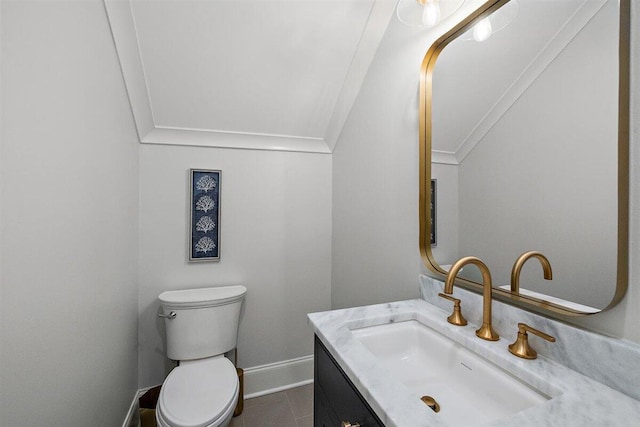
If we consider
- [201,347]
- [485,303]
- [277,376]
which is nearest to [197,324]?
[201,347]

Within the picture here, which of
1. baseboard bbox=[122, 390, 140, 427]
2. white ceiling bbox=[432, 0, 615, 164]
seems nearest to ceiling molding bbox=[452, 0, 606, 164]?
white ceiling bbox=[432, 0, 615, 164]

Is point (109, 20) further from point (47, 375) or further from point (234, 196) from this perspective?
point (47, 375)

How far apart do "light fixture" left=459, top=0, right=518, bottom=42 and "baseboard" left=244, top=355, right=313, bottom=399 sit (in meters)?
2.16

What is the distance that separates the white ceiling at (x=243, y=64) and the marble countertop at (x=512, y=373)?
1.42m

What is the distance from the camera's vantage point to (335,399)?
2.82 feet

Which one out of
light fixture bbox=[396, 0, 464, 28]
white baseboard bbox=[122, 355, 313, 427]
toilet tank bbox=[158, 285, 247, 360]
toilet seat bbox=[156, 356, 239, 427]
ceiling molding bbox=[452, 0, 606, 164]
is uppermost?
light fixture bbox=[396, 0, 464, 28]

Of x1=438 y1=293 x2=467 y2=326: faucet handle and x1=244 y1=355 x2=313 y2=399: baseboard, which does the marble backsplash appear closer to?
x1=438 y1=293 x2=467 y2=326: faucet handle

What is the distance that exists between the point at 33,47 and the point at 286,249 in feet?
5.16

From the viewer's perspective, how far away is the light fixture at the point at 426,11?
1.08 m

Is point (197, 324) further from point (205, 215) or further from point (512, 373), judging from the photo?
point (512, 373)

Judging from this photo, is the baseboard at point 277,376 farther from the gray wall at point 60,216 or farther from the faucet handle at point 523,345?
the faucet handle at point 523,345

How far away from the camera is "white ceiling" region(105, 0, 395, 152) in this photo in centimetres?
137

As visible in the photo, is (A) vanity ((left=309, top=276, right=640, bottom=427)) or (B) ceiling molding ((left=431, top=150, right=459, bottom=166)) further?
(B) ceiling molding ((left=431, top=150, right=459, bottom=166))

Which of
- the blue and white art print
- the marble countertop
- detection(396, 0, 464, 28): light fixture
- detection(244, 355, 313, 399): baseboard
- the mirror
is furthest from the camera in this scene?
detection(244, 355, 313, 399): baseboard
